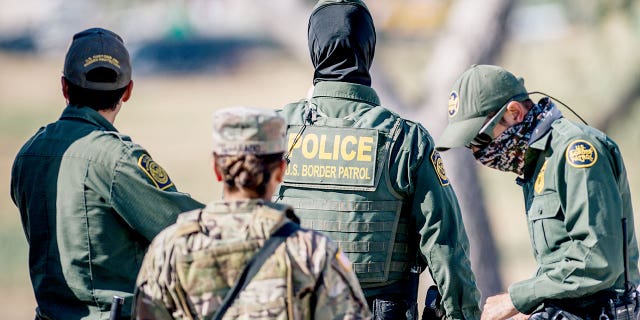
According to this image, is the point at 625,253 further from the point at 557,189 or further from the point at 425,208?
the point at 425,208

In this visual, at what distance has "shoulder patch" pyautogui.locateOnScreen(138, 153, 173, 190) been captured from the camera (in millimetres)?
3670

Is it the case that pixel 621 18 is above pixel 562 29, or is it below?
below

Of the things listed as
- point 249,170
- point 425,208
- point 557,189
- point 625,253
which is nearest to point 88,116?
point 249,170

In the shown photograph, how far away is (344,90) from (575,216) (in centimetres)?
110

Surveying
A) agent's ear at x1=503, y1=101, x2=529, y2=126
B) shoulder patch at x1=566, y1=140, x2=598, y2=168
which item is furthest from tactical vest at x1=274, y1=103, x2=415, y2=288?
shoulder patch at x1=566, y1=140, x2=598, y2=168

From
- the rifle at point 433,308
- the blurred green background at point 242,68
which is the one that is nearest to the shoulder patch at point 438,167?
the rifle at point 433,308

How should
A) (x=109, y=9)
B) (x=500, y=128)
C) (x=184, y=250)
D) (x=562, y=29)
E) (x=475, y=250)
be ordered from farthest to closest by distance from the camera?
(x=109, y=9) < (x=562, y=29) < (x=475, y=250) < (x=500, y=128) < (x=184, y=250)

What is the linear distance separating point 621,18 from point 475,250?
3.31 metres

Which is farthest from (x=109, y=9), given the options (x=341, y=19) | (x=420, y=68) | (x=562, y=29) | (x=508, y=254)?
(x=341, y=19)

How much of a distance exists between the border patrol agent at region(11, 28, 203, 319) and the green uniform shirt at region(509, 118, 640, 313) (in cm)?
138

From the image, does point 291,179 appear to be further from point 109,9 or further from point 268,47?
point 268,47

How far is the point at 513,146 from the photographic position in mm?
4008

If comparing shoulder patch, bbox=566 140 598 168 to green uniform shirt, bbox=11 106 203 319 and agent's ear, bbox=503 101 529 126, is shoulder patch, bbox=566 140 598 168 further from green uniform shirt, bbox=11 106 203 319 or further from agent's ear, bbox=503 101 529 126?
green uniform shirt, bbox=11 106 203 319

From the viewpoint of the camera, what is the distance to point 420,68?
28.8 meters
